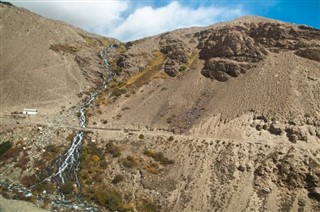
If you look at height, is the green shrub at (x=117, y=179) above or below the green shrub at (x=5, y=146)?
below

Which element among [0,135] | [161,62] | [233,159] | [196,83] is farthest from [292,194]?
[161,62]

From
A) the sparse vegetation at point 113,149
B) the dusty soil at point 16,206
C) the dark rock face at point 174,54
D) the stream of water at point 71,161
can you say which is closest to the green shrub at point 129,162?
the sparse vegetation at point 113,149

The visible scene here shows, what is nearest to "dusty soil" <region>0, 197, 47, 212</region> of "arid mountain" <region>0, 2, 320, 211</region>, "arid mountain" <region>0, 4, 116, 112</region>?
"arid mountain" <region>0, 2, 320, 211</region>

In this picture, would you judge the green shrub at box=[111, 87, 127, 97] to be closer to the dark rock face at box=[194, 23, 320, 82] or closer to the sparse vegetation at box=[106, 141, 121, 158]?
the dark rock face at box=[194, 23, 320, 82]

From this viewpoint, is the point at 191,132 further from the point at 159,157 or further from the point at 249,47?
the point at 249,47

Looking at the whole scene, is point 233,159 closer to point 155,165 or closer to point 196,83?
point 155,165

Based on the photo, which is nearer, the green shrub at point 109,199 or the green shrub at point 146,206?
the green shrub at point 146,206

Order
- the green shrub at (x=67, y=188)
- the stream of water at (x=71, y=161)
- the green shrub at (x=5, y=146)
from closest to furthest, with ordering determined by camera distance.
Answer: the green shrub at (x=67, y=188) → the stream of water at (x=71, y=161) → the green shrub at (x=5, y=146)

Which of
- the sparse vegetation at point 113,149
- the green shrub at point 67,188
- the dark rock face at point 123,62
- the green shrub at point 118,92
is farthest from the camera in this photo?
the dark rock face at point 123,62

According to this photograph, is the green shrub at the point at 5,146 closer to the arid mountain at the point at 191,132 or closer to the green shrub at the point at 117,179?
the arid mountain at the point at 191,132
